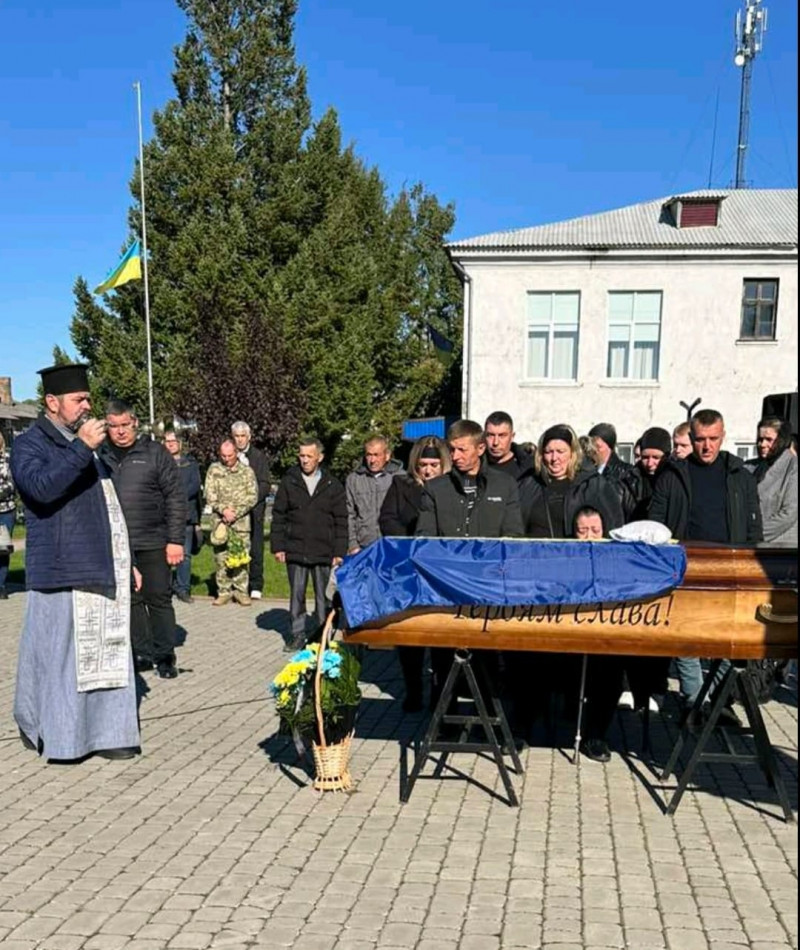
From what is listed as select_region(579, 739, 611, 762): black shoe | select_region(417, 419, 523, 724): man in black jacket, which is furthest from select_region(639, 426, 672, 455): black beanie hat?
select_region(579, 739, 611, 762): black shoe

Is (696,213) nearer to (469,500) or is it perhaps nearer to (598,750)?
(469,500)

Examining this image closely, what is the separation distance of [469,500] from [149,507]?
2.66 meters

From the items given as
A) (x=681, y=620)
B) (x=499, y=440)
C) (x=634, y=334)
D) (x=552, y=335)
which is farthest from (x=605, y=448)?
(x=634, y=334)

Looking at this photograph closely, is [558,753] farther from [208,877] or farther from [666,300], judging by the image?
[666,300]

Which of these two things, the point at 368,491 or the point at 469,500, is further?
the point at 368,491

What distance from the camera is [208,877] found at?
349cm

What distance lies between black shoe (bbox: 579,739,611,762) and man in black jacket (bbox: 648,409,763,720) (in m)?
0.78

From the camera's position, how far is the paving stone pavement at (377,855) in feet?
10.2

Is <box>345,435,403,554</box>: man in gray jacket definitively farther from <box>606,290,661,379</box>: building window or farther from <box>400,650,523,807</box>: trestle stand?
<box>606,290,661,379</box>: building window

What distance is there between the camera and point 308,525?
7.30 metres

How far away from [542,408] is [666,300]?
396 cm

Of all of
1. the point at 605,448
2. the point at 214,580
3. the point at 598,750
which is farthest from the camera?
the point at 214,580

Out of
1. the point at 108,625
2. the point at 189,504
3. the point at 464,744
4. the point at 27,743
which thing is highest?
the point at 189,504

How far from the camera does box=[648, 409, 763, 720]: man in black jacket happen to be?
17.3 feet
